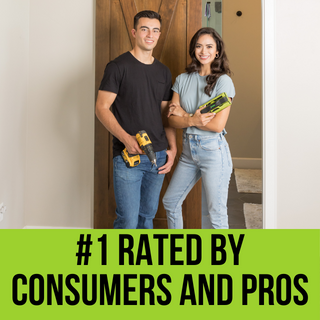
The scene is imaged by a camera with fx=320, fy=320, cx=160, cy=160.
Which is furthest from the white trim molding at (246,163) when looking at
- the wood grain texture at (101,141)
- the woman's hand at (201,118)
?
the woman's hand at (201,118)

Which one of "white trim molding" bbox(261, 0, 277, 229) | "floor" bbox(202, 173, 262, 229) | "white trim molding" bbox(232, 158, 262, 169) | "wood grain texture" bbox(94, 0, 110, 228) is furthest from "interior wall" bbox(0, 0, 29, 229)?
"white trim molding" bbox(232, 158, 262, 169)

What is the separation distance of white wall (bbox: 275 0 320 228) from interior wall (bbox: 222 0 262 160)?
2.17 meters

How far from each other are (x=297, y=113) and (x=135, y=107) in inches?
51.7

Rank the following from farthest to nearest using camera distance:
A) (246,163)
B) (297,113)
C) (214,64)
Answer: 1. (246,163)
2. (297,113)
3. (214,64)

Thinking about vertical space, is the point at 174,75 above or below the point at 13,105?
above

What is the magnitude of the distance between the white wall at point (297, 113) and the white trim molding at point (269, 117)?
0.13ft

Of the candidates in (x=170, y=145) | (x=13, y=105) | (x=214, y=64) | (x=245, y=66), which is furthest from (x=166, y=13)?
(x=245, y=66)

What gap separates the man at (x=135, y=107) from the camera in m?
1.97

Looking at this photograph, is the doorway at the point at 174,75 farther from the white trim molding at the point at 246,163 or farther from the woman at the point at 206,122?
the white trim molding at the point at 246,163

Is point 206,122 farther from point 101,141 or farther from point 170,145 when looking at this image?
point 101,141

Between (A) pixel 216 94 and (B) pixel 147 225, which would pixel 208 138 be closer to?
(A) pixel 216 94

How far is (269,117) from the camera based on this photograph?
8.20 ft

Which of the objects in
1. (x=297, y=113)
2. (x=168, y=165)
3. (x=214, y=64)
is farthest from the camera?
(x=297, y=113)
